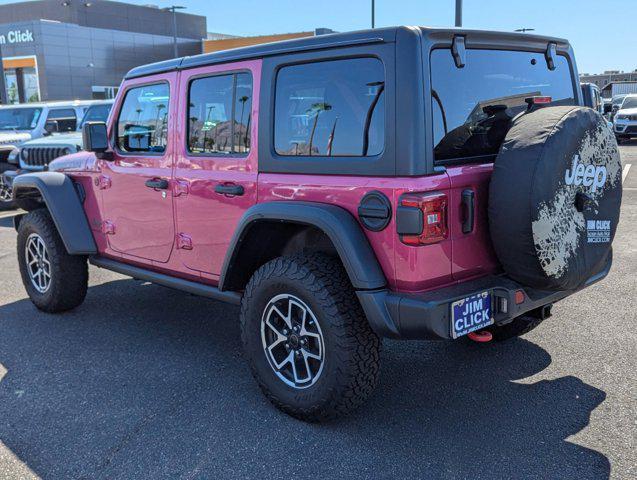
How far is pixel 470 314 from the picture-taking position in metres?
2.88

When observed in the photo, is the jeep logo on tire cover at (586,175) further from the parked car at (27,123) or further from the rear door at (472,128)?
the parked car at (27,123)

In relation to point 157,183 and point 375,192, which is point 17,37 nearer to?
point 157,183

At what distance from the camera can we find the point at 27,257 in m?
5.29

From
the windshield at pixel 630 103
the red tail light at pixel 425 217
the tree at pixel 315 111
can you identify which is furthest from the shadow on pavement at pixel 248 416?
the windshield at pixel 630 103

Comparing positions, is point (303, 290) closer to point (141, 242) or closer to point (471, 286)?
point (471, 286)

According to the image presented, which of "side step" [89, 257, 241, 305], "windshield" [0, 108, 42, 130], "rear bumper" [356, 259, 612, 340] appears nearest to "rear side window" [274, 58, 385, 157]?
"rear bumper" [356, 259, 612, 340]

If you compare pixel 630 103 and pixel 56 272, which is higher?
pixel 630 103

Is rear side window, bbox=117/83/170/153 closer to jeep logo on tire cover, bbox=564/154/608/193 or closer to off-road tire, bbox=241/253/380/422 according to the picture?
off-road tire, bbox=241/253/380/422

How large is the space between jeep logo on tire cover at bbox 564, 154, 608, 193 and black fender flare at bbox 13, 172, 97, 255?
3.56m

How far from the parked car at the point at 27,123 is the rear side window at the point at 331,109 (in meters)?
8.52

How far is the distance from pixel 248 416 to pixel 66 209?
2494mm

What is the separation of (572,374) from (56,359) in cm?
338

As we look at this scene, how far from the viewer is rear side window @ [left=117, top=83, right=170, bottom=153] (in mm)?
4164

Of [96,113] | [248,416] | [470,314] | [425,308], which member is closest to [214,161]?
[248,416]
